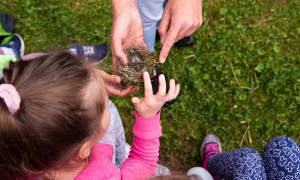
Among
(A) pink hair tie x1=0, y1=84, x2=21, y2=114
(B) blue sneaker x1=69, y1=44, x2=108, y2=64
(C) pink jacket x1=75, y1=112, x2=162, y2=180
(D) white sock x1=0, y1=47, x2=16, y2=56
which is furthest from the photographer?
(B) blue sneaker x1=69, y1=44, x2=108, y2=64

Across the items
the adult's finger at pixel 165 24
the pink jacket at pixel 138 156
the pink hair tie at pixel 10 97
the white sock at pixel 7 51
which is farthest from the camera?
the white sock at pixel 7 51

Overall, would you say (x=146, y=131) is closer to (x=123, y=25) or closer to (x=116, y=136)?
(x=116, y=136)

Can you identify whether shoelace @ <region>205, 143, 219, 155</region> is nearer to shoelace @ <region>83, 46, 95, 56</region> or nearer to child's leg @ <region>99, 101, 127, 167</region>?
child's leg @ <region>99, 101, 127, 167</region>

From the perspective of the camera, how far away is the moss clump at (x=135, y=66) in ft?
6.65

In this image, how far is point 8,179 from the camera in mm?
1477

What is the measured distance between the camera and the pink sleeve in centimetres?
180

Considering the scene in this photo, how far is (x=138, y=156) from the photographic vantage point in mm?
1865

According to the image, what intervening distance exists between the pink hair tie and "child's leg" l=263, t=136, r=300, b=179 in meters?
1.52

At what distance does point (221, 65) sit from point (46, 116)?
6.55 feet

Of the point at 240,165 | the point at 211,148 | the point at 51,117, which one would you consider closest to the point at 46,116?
the point at 51,117

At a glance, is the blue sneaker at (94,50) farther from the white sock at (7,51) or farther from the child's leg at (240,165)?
the child's leg at (240,165)

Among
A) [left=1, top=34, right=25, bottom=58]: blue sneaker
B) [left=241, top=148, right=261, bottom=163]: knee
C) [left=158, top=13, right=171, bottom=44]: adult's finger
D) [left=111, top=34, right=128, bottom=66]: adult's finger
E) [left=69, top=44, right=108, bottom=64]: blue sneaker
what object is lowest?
[left=241, top=148, right=261, bottom=163]: knee

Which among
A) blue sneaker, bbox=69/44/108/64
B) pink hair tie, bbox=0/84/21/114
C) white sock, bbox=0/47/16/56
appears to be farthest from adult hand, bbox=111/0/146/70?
white sock, bbox=0/47/16/56

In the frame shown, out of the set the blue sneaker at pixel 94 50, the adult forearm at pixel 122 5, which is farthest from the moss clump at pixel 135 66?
the blue sneaker at pixel 94 50
